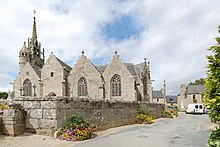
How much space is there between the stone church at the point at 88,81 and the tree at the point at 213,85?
25466mm

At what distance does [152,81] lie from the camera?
3716 centimetres

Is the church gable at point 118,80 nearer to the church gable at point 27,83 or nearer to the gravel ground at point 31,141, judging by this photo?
the church gable at point 27,83

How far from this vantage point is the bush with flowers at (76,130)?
26.1 ft

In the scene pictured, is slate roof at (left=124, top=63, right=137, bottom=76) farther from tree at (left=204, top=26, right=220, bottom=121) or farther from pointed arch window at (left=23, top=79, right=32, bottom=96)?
tree at (left=204, top=26, right=220, bottom=121)

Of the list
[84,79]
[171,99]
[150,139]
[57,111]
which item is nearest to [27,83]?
[84,79]

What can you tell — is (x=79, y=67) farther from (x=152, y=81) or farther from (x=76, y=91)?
(x=152, y=81)

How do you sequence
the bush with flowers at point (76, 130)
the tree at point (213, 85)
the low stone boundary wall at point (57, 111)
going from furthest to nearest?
1. the low stone boundary wall at point (57, 111)
2. the bush with flowers at point (76, 130)
3. the tree at point (213, 85)

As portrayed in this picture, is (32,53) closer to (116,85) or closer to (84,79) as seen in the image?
(84,79)

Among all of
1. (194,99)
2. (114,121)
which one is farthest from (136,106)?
(194,99)

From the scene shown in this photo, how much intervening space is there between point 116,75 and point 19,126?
24.5 meters

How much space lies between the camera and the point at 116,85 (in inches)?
1254

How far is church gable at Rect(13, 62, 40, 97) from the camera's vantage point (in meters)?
35.6

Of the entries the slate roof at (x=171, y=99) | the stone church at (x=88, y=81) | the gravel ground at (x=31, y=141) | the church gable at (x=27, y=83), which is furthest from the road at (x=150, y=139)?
the slate roof at (x=171, y=99)

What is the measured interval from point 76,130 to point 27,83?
31228 mm
